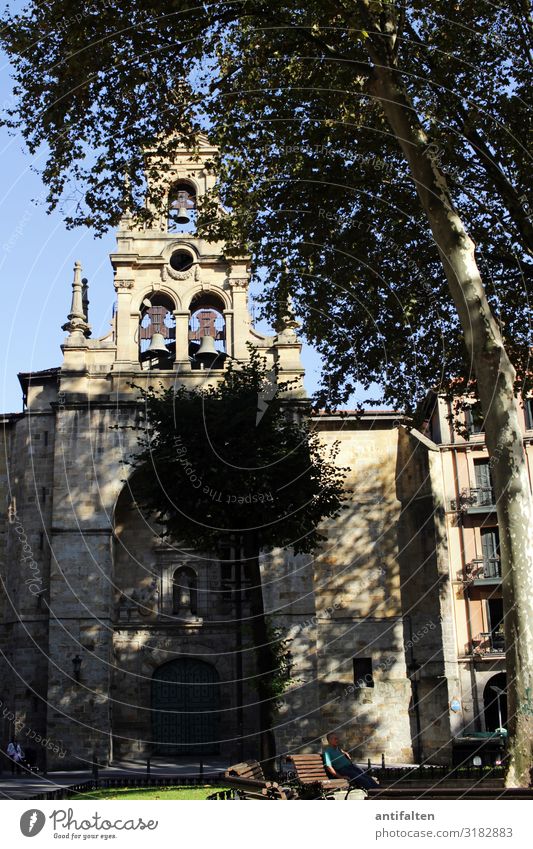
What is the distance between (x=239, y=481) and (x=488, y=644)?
1647cm

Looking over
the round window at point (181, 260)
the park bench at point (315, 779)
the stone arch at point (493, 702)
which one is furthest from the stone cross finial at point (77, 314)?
the park bench at point (315, 779)

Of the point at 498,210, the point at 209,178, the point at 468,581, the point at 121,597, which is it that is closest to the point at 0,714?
the point at 121,597

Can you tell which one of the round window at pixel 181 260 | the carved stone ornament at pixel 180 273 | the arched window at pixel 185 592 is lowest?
the arched window at pixel 185 592

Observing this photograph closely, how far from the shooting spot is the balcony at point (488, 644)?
35875 millimetres

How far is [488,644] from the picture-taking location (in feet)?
119

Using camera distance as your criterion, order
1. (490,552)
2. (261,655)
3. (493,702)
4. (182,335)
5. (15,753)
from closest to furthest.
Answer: (261,655) < (15,753) < (493,702) < (182,335) < (490,552)

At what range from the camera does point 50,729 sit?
32.3 meters

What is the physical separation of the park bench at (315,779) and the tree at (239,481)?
659cm

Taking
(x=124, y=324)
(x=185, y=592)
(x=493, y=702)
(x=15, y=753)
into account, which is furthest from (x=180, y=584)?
(x=493, y=702)

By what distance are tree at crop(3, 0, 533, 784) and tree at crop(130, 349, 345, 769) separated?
254 centimetres

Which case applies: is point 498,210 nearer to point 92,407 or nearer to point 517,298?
point 517,298

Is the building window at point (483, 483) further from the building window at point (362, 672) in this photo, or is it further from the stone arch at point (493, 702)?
the building window at point (362, 672)

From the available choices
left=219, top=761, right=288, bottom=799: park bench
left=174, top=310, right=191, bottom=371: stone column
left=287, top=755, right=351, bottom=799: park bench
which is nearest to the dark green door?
left=174, top=310, right=191, bottom=371: stone column

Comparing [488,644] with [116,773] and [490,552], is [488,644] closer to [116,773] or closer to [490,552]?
[490,552]
